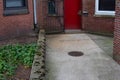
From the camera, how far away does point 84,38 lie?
9.29 meters

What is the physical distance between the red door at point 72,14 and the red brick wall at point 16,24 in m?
1.70

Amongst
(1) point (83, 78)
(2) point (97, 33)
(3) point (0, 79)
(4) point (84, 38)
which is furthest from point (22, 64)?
(2) point (97, 33)

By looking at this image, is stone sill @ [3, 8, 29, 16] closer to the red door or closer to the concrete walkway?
the concrete walkway

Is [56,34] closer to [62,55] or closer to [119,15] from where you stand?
[62,55]

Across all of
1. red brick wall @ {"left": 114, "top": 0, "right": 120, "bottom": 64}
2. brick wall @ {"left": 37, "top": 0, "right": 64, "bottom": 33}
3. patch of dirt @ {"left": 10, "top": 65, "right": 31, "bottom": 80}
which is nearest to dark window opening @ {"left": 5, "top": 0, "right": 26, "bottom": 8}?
brick wall @ {"left": 37, "top": 0, "right": 64, "bottom": 33}

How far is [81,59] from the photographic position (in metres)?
6.86

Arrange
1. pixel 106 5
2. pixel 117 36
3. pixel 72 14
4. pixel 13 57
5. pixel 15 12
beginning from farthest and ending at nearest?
1. pixel 72 14
2. pixel 106 5
3. pixel 15 12
4. pixel 13 57
5. pixel 117 36

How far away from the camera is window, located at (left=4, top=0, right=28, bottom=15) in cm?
895

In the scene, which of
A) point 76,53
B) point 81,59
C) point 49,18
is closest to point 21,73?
point 81,59

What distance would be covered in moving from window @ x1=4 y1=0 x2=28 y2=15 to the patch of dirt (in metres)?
3.53

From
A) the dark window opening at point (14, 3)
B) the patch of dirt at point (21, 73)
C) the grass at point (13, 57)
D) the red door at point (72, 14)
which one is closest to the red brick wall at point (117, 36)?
the grass at point (13, 57)

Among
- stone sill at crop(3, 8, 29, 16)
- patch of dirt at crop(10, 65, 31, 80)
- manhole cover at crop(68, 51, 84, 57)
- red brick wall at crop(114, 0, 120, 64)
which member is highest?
stone sill at crop(3, 8, 29, 16)

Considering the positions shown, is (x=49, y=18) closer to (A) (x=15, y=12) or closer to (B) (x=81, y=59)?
(A) (x=15, y=12)

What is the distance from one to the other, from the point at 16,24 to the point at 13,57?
9.02 ft
